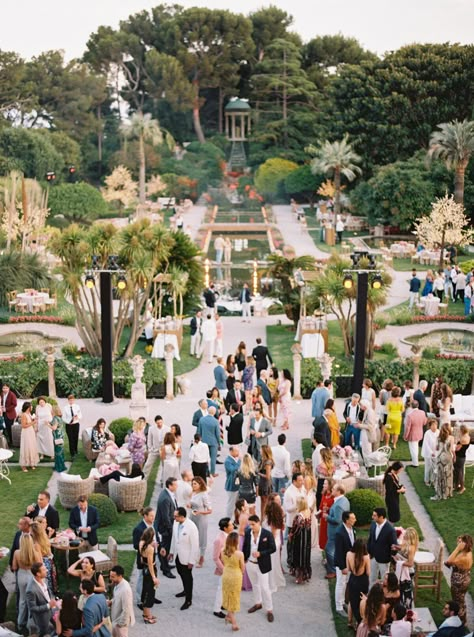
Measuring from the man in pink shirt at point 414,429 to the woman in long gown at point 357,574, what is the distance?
208 inches

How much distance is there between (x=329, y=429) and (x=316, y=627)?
468 centimetres

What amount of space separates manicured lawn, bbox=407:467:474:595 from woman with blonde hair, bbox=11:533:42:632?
17.9 ft

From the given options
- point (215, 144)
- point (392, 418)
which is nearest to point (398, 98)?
point (215, 144)

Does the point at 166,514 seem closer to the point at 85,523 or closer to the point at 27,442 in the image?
the point at 85,523

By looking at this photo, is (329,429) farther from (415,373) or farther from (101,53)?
(101,53)

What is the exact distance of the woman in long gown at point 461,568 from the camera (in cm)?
1040

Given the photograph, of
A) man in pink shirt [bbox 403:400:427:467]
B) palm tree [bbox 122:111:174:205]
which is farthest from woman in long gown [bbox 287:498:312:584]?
palm tree [bbox 122:111:174:205]

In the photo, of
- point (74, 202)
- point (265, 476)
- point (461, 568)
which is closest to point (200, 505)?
point (265, 476)

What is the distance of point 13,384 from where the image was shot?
19.9 metres

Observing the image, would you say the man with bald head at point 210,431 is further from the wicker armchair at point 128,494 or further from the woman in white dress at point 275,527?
the woman in white dress at point 275,527

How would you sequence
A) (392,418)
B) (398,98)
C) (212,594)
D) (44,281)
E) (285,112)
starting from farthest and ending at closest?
(285,112) < (398,98) < (44,281) < (392,418) < (212,594)

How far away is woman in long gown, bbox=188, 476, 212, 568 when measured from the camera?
1180cm

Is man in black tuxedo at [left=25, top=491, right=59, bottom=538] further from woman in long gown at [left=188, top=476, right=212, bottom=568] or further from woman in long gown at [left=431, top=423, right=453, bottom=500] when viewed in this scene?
woman in long gown at [left=431, top=423, right=453, bottom=500]

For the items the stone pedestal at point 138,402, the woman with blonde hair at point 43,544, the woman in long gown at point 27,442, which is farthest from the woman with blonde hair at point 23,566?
the stone pedestal at point 138,402
